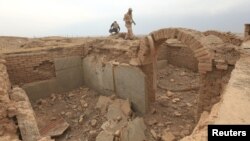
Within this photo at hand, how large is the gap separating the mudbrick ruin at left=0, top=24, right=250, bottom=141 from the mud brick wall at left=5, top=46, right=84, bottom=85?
0.03m

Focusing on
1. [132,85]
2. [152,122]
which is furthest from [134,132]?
[132,85]

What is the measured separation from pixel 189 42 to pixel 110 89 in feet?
11.7

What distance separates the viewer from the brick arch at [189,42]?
580cm

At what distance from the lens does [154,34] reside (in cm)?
702

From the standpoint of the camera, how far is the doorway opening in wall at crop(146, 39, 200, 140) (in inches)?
270

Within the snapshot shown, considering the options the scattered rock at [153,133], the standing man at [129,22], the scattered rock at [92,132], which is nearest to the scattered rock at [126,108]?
the scattered rock at [153,133]

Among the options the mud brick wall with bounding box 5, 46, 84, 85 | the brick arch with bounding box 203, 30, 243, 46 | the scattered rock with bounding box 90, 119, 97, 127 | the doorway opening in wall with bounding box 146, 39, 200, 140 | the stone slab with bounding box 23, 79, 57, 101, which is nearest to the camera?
the doorway opening in wall with bounding box 146, 39, 200, 140

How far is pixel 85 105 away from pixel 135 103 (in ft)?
6.52

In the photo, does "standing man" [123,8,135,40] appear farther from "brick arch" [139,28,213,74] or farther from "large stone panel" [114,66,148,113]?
"brick arch" [139,28,213,74]

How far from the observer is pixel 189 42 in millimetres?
6176

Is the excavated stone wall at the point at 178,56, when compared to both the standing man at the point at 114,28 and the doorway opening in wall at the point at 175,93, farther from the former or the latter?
the standing man at the point at 114,28

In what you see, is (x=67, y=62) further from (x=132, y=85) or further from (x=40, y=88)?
(x=132, y=85)

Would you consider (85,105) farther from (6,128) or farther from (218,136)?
(218,136)

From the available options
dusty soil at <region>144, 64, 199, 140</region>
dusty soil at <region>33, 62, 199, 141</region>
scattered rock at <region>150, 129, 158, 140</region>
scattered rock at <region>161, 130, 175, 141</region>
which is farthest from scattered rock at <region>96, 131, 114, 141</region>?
scattered rock at <region>161, 130, 175, 141</region>
